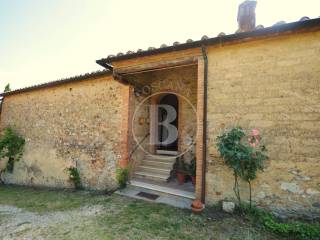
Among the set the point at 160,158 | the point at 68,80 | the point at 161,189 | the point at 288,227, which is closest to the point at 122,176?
the point at 161,189

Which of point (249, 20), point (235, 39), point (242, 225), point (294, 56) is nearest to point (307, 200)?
point (242, 225)

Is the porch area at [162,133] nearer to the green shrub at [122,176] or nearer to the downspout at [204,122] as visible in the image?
the green shrub at [122,176]

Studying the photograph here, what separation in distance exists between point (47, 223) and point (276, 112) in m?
5.84

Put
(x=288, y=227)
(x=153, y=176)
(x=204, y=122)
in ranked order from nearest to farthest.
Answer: (x=288, y=227), (x=204, y=122), (x=153, y=176)

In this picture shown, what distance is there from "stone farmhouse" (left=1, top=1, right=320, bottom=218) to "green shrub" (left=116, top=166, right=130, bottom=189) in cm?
27

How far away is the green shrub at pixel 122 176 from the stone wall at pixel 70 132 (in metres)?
0.44

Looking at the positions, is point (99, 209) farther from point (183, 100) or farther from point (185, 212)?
point (183, 100)

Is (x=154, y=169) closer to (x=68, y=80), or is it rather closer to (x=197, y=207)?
(x=197, y=207)

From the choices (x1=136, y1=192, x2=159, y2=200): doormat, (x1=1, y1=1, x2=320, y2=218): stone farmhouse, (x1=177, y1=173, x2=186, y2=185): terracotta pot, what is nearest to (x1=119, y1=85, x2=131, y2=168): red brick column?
(x1=1, y1=1, x2=320, y2=218): stone farmhouse

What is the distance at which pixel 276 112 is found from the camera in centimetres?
440

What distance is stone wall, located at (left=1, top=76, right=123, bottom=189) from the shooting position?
716 cm

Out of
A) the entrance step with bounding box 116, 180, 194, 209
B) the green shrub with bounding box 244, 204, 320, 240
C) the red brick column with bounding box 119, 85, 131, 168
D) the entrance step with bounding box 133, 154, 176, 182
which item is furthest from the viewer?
the entrance step with bounding box 133, 154, 176, 182

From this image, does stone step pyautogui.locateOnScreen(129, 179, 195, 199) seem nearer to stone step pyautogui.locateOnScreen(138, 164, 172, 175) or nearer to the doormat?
the doormat

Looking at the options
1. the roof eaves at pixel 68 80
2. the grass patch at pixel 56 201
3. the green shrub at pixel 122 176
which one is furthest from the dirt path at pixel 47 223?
the roof eaves at pixel 68 80
